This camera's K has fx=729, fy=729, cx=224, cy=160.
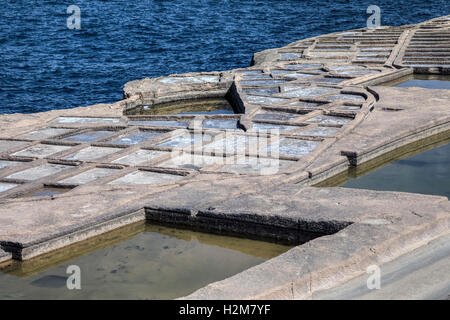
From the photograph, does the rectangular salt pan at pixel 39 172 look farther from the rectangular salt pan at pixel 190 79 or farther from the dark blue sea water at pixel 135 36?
the dark blue sea water at pixel 135 36

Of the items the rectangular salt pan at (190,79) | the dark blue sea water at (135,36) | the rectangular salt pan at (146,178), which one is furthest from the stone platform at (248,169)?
the dark blue sea water at (135,36)

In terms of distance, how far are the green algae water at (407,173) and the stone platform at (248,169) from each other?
14cm

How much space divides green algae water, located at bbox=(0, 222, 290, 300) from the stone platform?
0.46 ft

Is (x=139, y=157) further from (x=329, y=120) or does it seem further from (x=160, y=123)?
(x=329, y=120)

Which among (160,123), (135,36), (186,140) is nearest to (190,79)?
(160,123)

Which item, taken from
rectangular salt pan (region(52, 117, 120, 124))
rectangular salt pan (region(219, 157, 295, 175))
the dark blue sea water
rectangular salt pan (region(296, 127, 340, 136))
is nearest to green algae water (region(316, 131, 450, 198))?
rectangular salt pan (region(219, 157, 295, 175))

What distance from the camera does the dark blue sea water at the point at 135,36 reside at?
21516mm

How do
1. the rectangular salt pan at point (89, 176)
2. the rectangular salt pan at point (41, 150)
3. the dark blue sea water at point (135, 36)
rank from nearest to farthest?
the rectangular salt pan at point (89, 176) → the rectangular salt pan at point (41, 150) → the dark blue sea water at point (135, 36)

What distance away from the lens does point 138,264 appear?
602 cm

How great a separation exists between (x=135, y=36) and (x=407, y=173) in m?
22.9

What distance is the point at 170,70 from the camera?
24.0 metres

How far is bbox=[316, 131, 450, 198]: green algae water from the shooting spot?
788 cm

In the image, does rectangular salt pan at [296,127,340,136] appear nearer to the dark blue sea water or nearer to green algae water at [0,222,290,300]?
green algae water at [0,222,290,300]

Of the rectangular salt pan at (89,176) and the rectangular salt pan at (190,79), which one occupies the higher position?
the rectangular salt pan at (190,79)
